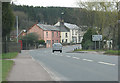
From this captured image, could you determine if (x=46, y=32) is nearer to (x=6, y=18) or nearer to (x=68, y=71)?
(x=6, y=18)

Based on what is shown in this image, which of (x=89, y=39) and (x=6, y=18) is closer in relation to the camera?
(x=6, y=18)


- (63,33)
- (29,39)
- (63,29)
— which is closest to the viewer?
(29,39)

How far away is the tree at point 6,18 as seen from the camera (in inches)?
923

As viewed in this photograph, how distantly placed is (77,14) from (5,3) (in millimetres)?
20368

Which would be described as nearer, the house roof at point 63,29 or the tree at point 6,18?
the tree at point 6,18

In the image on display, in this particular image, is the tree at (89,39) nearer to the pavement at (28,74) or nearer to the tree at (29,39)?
the tree at (29,39)

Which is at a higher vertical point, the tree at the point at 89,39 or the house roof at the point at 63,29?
the house roof at the point at 63,29

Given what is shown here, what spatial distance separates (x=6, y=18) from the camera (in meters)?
23.9

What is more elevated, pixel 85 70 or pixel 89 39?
pixel 89 39

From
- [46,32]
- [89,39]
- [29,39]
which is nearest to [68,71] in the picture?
[89,39]

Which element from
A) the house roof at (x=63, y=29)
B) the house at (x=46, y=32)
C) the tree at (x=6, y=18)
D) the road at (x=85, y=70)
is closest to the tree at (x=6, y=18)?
the tree at (x=6, y=18)

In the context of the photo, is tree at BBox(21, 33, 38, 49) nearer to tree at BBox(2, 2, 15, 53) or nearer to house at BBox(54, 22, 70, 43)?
house at BBox(54, 22, 70, 43)

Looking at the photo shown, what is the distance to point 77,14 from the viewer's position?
138 ft

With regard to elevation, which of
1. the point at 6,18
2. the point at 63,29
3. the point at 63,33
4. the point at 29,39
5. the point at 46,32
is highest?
the point at 63,29
